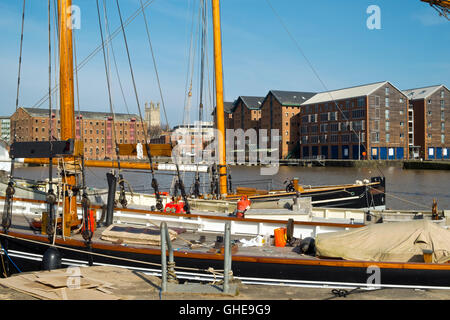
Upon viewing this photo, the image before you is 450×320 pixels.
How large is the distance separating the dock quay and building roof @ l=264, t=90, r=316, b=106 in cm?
10751

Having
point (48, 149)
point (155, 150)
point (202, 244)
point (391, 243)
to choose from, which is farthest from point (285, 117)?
point (391, 243)

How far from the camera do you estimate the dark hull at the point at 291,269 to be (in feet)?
31.6

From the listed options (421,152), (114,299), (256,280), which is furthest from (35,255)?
(421,152)

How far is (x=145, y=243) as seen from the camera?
468 inches

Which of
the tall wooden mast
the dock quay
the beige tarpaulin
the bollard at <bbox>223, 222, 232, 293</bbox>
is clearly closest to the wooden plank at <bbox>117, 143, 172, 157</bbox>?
the tall wooden mast

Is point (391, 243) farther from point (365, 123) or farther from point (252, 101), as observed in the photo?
point (252, 101)

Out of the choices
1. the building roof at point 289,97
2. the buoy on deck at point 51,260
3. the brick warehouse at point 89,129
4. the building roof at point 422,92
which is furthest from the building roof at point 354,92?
the buoy on deck at point 51,260

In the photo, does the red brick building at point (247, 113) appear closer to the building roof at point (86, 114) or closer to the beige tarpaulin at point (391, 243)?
the building roof at point (86, 114)

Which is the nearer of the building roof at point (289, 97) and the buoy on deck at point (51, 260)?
the buoy on deck at point (51, 260)

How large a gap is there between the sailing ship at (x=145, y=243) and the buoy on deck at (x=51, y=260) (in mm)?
26

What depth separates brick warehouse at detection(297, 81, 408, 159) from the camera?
8869 cm

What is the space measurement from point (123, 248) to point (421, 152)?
326 feet

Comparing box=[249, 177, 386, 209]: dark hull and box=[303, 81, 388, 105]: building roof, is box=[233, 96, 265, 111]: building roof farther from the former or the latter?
box=[249, 177, 386, 209]: dark hull
